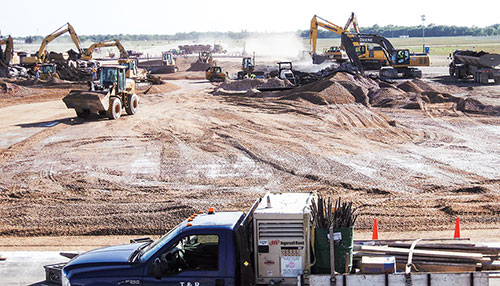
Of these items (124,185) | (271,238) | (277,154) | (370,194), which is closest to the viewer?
(271,238)

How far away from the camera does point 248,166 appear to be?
19891mm

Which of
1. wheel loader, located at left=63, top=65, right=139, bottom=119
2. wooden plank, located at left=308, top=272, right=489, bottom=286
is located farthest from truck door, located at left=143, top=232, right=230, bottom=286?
wheel loader, located at left=63, top=65, right=139, bottom=119

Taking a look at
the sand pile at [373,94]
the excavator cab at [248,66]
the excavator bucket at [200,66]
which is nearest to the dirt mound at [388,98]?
the sand pile at [373,94]

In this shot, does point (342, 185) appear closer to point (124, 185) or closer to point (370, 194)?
point (370, 194)

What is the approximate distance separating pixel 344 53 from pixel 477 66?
15.2 metres

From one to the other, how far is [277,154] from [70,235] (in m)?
9.27

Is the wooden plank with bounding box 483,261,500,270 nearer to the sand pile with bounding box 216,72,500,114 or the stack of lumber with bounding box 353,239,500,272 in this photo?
the stack of lumber with bounding box 353,239,500,272

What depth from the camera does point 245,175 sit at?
1878 cm

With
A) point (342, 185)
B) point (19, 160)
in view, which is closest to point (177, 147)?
point (19, 160)

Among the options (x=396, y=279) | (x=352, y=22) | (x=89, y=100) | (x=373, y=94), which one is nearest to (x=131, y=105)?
(x=89, y=100)

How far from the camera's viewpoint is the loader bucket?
93.3 ft

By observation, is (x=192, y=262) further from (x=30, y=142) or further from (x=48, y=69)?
(x=48, y=69)

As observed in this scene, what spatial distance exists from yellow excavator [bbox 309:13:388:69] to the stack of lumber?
1588 inches

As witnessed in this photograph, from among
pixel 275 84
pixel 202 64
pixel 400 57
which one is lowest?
pixel 275 84
